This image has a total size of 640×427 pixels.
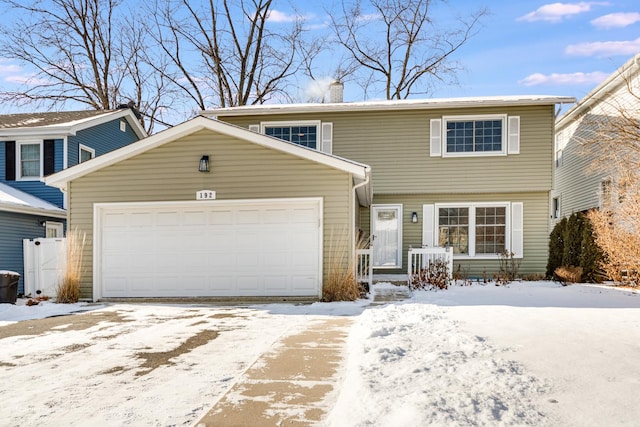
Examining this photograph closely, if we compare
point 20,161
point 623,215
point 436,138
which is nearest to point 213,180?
point 436,138

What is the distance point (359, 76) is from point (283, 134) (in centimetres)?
1060

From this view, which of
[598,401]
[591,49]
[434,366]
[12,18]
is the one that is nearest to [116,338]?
[434,366]

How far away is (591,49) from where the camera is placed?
14242 mm

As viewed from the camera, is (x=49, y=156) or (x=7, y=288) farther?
(x=49, y=156)

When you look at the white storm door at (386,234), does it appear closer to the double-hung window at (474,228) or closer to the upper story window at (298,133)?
the double-hung window at (474,228)

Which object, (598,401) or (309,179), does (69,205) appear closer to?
(309,179)

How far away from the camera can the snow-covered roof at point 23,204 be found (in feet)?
36.8

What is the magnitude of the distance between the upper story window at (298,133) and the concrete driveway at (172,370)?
291 inches

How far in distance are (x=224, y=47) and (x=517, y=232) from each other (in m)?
A: 16.1

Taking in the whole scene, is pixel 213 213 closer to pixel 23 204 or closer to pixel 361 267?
pixel 361 267

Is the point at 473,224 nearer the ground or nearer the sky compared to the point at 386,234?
nearer the sky

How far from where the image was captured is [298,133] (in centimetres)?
1301

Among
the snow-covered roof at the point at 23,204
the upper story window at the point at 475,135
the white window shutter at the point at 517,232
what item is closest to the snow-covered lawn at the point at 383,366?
the white window shutter at the point at 517,232

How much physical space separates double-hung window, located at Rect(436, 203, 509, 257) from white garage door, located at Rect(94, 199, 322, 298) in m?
5.54
